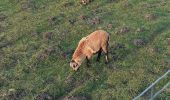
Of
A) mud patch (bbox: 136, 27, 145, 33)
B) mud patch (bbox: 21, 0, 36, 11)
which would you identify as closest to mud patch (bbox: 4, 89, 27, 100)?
mud patch (bbox: 136, 27, 145, 33)

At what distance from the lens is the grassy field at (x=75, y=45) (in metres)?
19.5

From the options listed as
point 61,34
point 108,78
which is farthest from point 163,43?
point 61,34

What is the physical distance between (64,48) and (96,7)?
6.84m

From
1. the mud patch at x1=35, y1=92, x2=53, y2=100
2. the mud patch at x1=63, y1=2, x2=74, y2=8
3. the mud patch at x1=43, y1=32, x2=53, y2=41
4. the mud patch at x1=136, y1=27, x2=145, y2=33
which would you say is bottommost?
the mud patch at x1=35, y1=92, x2=53, y2=100

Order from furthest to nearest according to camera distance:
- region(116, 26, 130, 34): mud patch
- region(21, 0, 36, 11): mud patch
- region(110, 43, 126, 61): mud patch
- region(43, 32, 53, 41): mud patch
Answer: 1. region(21, 0, 36, 11): mud patch
2. region(43, 32, 53, 41): mud patch
3. region(116, 26, 130, 34): mud patch
4. region(110, 43, 126, 61): mud patch

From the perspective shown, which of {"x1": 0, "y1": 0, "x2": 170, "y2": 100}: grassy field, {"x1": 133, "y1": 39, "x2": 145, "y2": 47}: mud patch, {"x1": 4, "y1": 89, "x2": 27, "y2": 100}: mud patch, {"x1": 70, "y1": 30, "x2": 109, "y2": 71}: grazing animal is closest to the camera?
{"x1": 4, "y1": 89, "x2": 27, "y2": 100}: mud patch

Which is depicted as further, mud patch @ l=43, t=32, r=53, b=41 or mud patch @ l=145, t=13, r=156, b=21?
mud patch @ l=145, t=13, r=156, b=21

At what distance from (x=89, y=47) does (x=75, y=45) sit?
3056mm

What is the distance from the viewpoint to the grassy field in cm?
1955

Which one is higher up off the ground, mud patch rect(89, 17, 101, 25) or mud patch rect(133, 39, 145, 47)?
mud patch rect(89, 17, 101, 25)

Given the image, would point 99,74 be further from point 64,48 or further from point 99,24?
point 99,24

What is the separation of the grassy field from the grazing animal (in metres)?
0.64

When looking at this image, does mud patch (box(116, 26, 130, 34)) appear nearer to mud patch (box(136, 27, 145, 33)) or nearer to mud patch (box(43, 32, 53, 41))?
mud patch (box(136, 27, 145, 33))

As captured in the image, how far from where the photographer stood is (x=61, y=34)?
24.9 m
